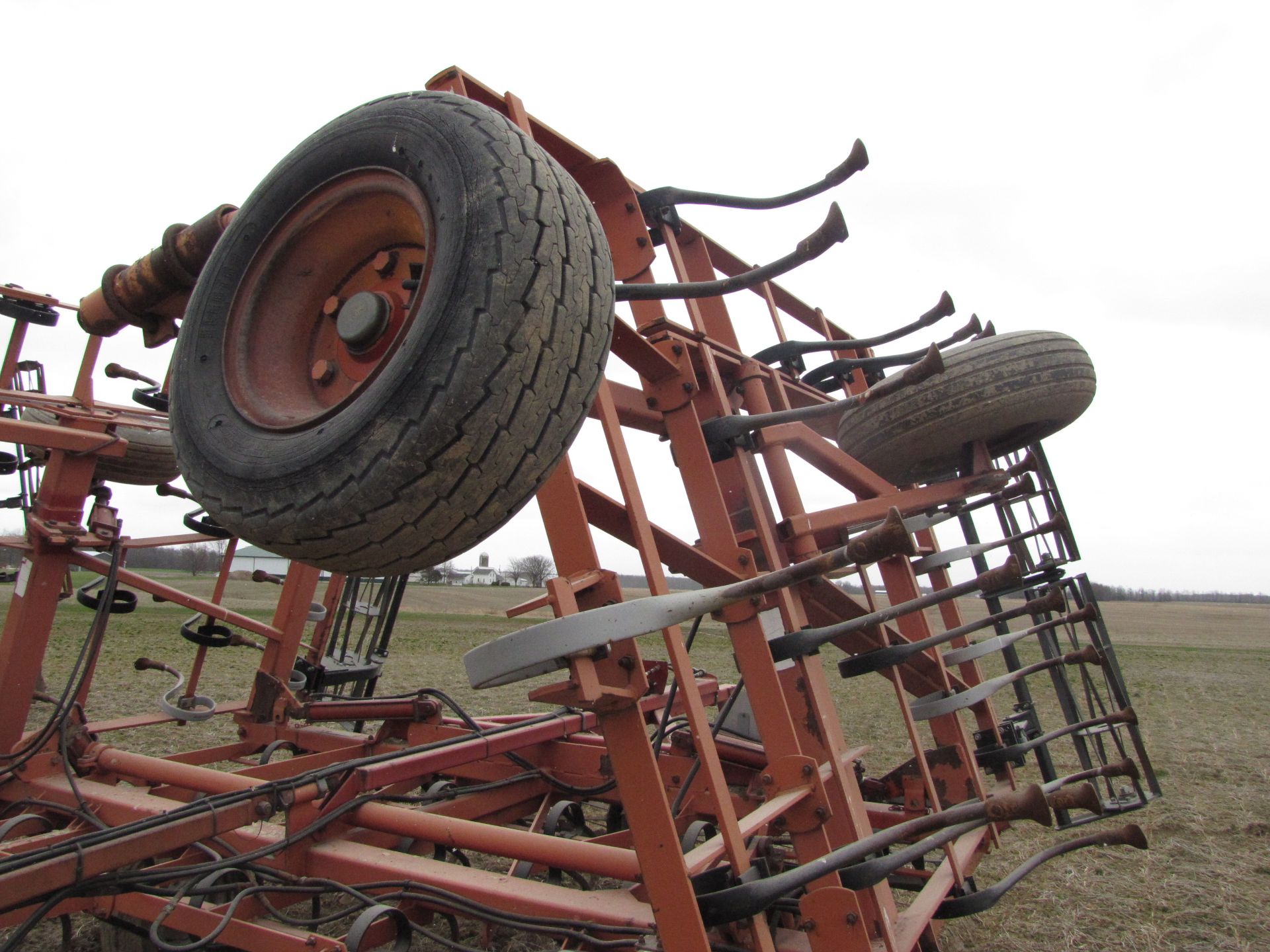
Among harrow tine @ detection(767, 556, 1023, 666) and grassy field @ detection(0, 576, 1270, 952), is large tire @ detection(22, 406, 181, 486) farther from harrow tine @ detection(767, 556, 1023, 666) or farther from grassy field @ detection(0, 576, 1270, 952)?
harrow tine @ detection(767, 556, 1023, 666)

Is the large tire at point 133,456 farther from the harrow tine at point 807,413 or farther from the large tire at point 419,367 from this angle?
the harrow tine at point 807,413

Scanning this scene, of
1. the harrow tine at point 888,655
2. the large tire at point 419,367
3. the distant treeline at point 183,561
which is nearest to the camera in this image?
the large tire at point 419,367

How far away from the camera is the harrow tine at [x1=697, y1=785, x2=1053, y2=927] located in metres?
1.57

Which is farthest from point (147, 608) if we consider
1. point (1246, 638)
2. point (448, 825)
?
point (1246, 638)

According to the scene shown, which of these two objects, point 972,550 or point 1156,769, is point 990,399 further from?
point 1156,769

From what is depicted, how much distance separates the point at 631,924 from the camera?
5.85 ft

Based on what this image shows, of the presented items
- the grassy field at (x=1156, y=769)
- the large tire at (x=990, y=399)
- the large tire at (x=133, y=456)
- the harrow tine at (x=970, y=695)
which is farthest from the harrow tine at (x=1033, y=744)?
the large tire at (x=133, y=456)

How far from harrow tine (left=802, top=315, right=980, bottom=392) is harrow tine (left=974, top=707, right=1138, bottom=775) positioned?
1.72 m

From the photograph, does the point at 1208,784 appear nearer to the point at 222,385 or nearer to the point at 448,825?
the point at 448,825

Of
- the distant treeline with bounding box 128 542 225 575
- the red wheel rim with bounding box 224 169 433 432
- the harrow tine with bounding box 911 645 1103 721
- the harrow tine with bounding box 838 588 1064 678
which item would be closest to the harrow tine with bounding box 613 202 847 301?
the red wheel rim with bounding box 224 169 433 432

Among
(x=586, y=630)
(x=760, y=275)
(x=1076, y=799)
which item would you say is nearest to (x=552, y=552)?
(x=586, y=630)

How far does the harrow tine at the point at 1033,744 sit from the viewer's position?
132 inches

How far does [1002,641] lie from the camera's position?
3.24m

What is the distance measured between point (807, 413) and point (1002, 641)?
1.52 meters
